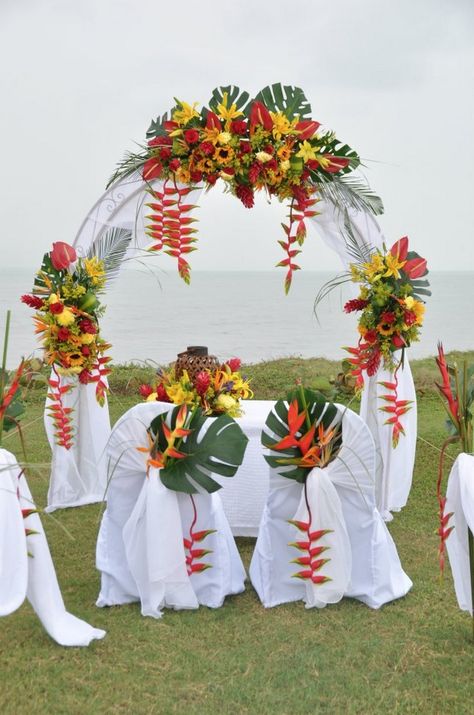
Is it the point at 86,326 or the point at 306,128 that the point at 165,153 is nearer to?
the point at 306,128

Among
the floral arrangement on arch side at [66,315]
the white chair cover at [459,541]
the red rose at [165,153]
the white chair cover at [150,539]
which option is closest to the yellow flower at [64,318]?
the floral arrangement on arch side at [66,315]

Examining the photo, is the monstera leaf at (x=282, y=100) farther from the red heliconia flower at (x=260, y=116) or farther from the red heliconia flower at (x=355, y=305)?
the red heliconia flower at (x=355, y=305)

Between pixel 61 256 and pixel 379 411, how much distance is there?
7.79 feet

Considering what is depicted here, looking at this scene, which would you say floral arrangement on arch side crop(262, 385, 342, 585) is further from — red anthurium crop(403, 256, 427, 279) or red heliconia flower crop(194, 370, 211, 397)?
red anthurium crop(403, 256, 427, 279)

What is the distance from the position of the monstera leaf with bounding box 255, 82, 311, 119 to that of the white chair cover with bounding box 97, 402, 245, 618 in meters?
1.93

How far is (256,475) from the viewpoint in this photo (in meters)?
4.85

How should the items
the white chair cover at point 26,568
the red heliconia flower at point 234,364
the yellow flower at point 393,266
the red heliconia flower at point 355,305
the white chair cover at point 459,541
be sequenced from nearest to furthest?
the white chair cover at point 26,568 < the white chair cover at point 459,541 < the red heliconia flower at point 234,364 < the yellow flower at point 393,266 < the red heliconia flower at point 355,305

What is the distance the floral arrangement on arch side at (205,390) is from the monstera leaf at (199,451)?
0.36 meters

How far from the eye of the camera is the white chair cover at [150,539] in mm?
3805

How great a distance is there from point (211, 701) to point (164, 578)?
820 mm

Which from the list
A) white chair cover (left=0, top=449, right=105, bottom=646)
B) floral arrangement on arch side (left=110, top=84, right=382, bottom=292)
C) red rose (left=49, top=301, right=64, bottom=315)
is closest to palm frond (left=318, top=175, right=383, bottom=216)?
floral arrangement on arch side (left=110, top=84, right=382, bottom=292)

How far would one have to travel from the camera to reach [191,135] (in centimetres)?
461

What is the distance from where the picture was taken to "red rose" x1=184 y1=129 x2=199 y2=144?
15.1ft

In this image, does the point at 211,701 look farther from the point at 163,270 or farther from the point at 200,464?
the point at 163,270
